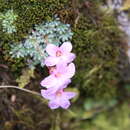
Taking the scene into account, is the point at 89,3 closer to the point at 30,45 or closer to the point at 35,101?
the point at 30,45

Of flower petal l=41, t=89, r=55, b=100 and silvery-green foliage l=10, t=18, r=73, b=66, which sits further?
silvery-green foliage l=10, t=18, r=73, b=66

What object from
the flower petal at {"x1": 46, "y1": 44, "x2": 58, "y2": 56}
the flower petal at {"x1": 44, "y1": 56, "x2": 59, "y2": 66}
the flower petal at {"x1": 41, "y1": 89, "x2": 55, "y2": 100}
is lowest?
the flower petal at {"x1": 41, "y1": 89, "x2": 55, "y2": 100}

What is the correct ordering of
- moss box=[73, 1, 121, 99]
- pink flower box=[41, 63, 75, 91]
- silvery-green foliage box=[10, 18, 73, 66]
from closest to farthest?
1. pink flower box=[41, 63, 75, 91]
2. silvery-green foliage box=[10, 18, 73, 66]
3. moss box=[73, 1, 121, 99]

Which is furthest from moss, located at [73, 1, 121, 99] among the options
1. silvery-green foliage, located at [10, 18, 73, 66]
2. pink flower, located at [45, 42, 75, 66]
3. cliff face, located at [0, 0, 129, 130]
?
pink flower, located at [45, 42, 75, 66]

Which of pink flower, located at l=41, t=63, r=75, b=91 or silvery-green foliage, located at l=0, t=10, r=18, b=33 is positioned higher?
silvery-green foliage, located at l=0, t=10, r=18, b=33

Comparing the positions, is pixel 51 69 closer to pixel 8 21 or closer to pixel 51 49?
pixel 51 49

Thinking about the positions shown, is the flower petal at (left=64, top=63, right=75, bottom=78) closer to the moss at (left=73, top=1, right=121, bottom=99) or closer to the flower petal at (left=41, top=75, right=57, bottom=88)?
the flower petal at (left=41, top=75, right=57, bottom=88)

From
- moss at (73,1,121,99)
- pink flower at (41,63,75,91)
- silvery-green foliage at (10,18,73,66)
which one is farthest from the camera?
moss at (73,1,121,99)

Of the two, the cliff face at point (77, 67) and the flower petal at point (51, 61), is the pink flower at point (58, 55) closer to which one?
the flower petal at point (51, 61)
